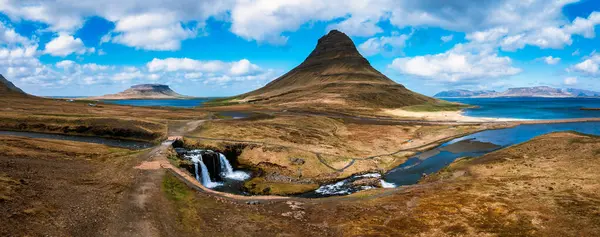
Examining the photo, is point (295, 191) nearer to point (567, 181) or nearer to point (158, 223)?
point (158, 223)

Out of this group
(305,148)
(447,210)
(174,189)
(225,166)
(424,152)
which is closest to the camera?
(447,210)

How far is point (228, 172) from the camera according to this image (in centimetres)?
5741

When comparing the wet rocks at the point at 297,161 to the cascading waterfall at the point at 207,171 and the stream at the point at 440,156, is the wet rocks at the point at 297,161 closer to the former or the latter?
the cascading waterfall at the point at 207,171

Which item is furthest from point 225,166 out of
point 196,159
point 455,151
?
Result: point 455,151

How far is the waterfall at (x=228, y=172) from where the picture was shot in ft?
182

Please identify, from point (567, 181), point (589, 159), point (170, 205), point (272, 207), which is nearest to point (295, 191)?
point (272, 207)

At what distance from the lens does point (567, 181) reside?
3891 cm

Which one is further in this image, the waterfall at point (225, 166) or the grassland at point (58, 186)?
the waterfall at point (225, 166)

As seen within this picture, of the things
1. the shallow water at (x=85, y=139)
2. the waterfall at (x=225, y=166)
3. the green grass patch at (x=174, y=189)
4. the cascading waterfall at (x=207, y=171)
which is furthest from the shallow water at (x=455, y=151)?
the shallow water at (x=85, y=139)

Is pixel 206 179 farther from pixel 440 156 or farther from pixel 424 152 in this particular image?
pixel 424 152

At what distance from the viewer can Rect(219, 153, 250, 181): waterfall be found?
55.6 meters

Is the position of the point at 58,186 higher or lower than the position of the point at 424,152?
higher

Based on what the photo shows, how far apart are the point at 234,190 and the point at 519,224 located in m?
35.0

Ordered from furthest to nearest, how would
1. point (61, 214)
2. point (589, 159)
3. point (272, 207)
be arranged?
point (589, 159) < point (272, 207) < point (61, 214)
